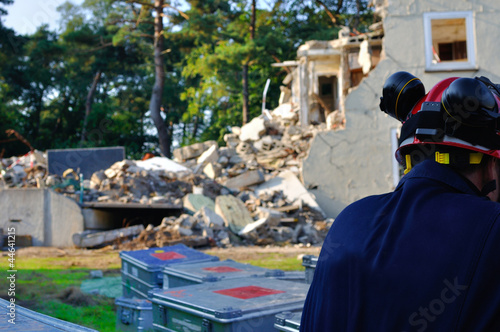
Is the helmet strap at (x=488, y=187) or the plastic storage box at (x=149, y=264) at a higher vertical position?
the helmet strap at (x=488, y=187)

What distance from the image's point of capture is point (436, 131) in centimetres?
133

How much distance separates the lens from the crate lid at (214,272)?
3822 millimetres

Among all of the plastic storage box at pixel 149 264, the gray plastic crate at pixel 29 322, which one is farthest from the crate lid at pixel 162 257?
the gray plastic crate at pixel 29 322

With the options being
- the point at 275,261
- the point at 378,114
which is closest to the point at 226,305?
the point at 275,261

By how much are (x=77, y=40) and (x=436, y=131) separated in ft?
93.1

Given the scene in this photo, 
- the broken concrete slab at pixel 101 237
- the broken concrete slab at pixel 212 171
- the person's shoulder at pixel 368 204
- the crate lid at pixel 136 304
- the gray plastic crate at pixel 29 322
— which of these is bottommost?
the broken concrete slab at pixel 101 237

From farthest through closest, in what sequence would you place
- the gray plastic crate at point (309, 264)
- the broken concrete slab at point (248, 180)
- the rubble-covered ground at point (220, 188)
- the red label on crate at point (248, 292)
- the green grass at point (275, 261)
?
the broken concrete slab at point (248, 180) → the rubble-covered ground at point (220, 188) → the green grass at point (275, 261) → the gray plastic crate at point (309, 264) → the red label on crate at point (248, 292)

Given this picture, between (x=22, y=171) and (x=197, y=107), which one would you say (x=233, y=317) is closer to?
(x=22, y=171)

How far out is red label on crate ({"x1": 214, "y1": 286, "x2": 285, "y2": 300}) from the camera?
9.98ft

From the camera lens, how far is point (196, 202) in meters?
13.4

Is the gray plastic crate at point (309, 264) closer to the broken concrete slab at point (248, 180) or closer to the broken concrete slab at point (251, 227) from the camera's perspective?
the broken concrete slab at point (251, 227)

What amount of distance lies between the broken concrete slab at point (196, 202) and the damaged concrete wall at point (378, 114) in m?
2.93

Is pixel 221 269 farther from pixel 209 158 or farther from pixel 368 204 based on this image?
pixel 209 158

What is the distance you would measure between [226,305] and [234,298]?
188 mm
